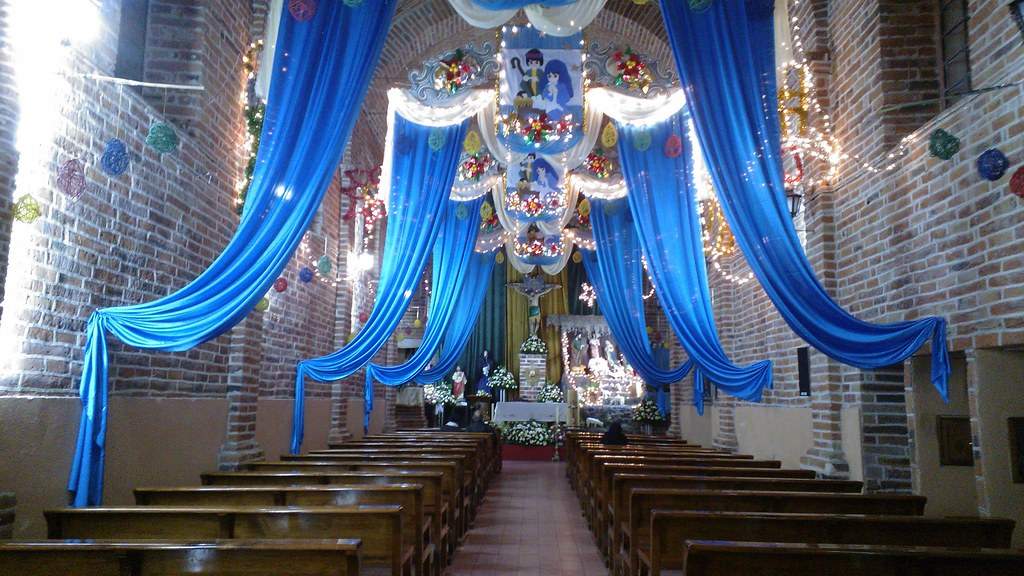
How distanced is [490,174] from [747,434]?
5.55m

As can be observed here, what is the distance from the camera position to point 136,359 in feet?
18.4

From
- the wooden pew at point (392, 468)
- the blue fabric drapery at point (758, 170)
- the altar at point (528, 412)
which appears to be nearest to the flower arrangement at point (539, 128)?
the blue fabric drapery at point (758, 170)

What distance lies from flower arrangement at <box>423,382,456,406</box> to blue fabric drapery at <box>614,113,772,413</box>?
38.5 feet

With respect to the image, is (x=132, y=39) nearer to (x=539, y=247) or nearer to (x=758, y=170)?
(x=758, y=170)

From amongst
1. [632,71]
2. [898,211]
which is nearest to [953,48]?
[898,211]

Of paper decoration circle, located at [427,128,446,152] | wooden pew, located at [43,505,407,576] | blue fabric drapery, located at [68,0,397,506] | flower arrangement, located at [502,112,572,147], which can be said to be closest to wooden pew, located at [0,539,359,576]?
wooden pew, located at [43,505,407,576]

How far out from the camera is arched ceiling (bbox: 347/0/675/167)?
1098 centimetres

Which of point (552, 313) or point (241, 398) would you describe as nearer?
point (241, 398)

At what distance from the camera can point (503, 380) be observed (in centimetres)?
2038

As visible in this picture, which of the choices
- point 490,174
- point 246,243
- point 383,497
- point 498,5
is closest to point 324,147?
point 246,243

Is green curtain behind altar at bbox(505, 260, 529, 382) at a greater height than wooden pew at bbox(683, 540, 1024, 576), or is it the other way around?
green curtain behind altar at bbox(505, 260, 529, 382)

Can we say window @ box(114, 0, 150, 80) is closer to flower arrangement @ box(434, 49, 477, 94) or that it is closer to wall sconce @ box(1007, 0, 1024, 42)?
flower arrangement @ box(434, 49, 477, 94)

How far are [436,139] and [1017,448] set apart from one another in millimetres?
6552

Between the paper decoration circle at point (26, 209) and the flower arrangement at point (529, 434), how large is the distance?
13.2 meters
